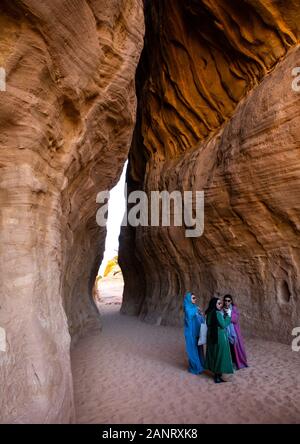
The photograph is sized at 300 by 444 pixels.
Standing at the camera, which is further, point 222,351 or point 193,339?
point 193,339

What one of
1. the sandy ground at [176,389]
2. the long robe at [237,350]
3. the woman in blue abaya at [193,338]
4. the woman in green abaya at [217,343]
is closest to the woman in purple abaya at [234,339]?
the long robe at [237,350]

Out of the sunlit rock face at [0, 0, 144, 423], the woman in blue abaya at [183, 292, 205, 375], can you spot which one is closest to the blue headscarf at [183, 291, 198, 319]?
the woman in blue abaya at [183, 292, 205, 375]

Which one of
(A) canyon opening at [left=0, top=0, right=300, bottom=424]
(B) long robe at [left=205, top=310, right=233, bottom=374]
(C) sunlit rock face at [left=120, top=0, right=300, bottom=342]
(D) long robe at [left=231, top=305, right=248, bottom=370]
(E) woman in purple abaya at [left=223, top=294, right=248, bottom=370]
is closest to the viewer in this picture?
(A) canyon opening at [left=0, top=0, right=300, bottom=424]

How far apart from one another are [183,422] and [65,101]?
557 centimetres

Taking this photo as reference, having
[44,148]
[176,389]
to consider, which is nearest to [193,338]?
[176,389]

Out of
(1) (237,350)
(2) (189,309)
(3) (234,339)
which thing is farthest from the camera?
(2) (189,309)

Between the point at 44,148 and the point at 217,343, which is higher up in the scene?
the point at 44,148

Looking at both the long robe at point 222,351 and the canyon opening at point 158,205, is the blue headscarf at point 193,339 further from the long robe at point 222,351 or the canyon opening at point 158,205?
the long robe at point 222,351

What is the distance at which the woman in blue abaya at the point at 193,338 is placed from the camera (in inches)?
278

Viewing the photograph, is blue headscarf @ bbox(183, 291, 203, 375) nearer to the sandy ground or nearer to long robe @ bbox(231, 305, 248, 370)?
the sandy ground

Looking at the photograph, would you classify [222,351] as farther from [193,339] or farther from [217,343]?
[193,339]

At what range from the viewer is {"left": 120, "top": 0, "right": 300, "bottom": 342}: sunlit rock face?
927 centimetres

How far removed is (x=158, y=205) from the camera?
15.8 metres

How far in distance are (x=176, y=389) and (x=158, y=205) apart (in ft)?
33.9
